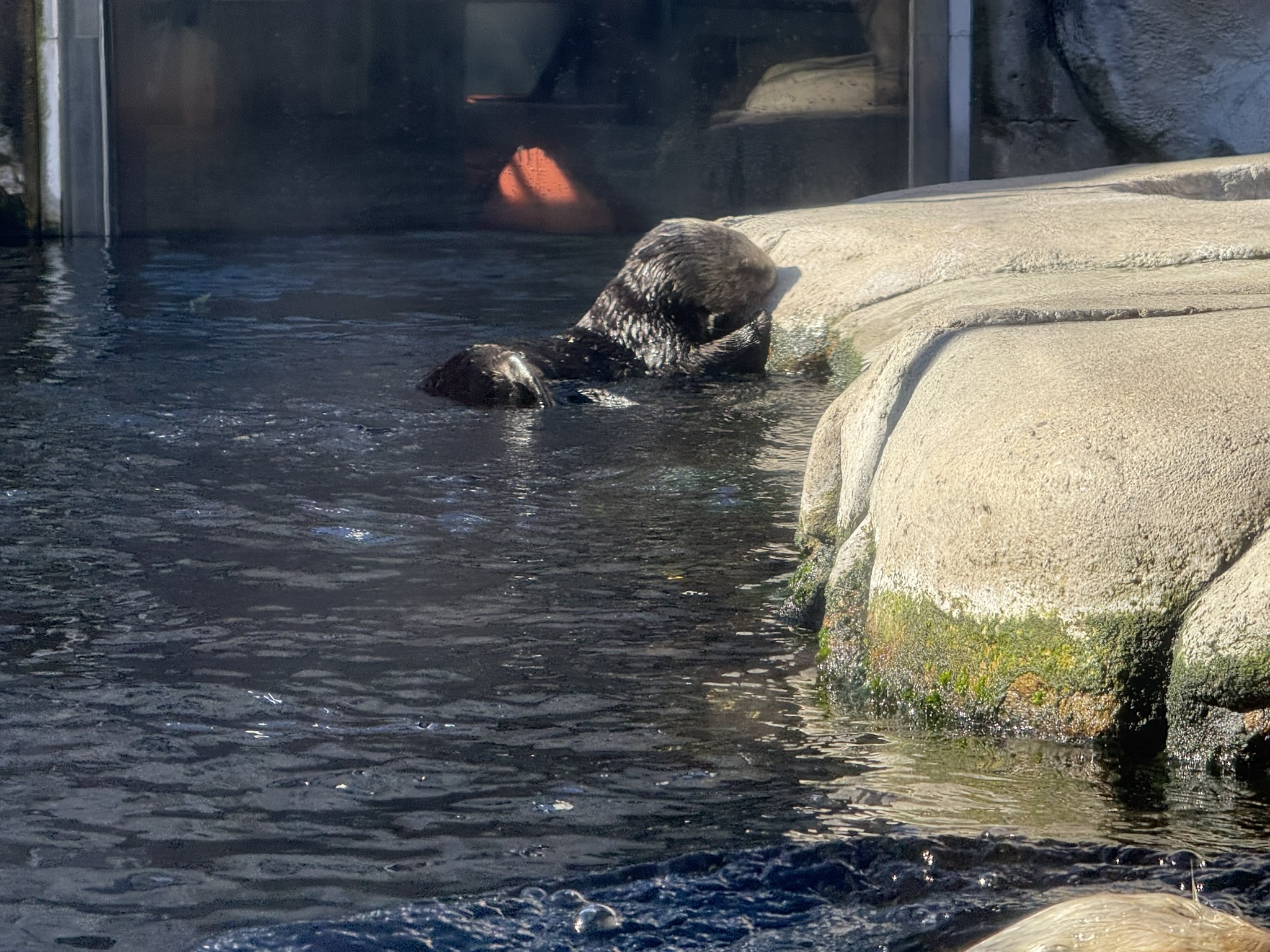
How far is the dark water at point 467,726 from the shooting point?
253cm

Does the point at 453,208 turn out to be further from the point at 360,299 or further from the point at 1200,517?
the point at 1200,517

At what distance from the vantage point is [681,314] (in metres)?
7.71

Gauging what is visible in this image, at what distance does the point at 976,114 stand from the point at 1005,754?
1084 centimetres

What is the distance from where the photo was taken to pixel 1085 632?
3082mm

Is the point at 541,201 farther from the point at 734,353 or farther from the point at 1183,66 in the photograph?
the point at 734,353

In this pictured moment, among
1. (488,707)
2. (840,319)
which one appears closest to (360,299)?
(840,319)

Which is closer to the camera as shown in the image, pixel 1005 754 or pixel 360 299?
pixel 1005 754

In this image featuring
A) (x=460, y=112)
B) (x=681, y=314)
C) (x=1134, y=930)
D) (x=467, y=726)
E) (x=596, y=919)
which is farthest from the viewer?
(x=460, y=112)

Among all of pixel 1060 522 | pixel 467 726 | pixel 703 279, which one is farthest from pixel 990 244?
pixel 467 726

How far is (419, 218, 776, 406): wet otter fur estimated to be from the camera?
24.7 feet

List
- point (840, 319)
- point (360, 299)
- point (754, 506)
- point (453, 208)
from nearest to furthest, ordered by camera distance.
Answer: point (754, 506)
point (840, 319)
point (360, 299)
point (453, 208)

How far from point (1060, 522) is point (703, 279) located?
4.76m

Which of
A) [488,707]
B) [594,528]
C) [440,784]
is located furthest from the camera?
[594,528]

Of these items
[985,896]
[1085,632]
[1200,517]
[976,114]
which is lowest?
[985,896]
